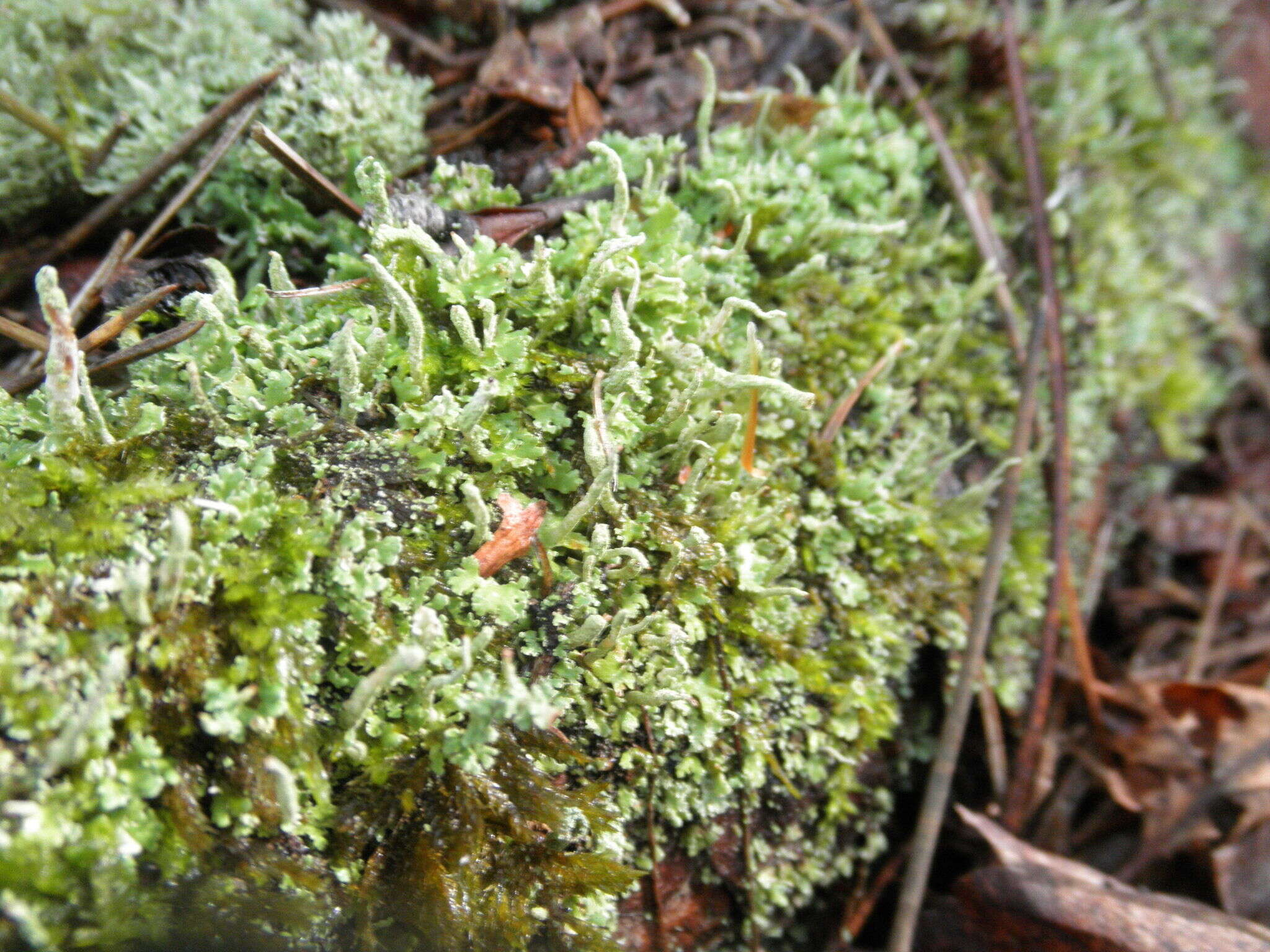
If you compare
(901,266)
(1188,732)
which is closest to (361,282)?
(901,266)

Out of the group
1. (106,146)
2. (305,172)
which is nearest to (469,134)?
(305,172)

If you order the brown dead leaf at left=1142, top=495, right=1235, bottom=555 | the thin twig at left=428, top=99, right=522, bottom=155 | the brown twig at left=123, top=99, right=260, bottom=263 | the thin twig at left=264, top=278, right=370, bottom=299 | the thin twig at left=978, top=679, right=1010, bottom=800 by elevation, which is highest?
the brown dead leaf at left=1142, top=495, right=1235, bottom=555

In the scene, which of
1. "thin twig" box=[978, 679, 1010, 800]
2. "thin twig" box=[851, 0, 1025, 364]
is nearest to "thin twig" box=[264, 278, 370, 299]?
"thin twig" box=[851, 0, 1025, 364]

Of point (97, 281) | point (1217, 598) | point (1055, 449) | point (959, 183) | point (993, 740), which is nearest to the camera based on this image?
point (97, 281)

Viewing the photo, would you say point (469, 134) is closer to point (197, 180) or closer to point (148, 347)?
point (197, 180)

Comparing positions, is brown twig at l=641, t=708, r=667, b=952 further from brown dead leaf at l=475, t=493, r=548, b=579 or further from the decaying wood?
the decaying wood

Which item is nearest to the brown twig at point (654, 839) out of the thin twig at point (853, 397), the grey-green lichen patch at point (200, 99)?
the thin twig at point (853, 397)
